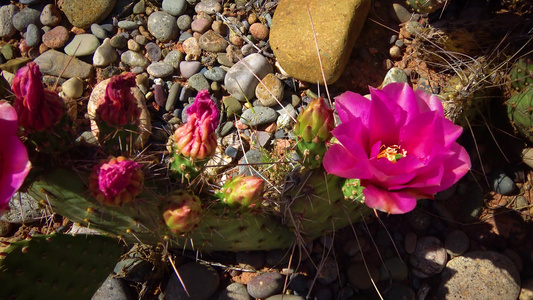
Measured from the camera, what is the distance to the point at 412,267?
199cm

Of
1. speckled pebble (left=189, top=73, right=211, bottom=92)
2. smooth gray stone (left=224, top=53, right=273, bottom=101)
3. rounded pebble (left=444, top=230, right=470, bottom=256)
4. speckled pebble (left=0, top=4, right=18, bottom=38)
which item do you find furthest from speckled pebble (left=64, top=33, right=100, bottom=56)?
rounded pebble (left=444, top=230, right=470, bottom=256)

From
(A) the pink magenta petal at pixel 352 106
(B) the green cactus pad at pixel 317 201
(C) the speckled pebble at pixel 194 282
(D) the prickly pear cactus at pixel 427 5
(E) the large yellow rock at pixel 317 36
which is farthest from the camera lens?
(E) the large yellow rock at pixel 317 36

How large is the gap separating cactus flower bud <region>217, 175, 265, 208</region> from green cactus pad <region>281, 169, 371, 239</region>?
21cm

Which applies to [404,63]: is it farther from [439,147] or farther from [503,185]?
[439,147]

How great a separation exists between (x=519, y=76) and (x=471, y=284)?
3.28 feet

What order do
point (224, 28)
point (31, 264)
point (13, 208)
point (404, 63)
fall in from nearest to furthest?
point (31, 264)
point (13, 208)
point (404, 63)
point (224, 28)

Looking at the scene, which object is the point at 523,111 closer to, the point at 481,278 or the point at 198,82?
the point at 481,278

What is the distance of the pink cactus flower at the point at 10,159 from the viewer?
2.71ft

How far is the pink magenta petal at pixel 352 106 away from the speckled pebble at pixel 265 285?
1.05 m

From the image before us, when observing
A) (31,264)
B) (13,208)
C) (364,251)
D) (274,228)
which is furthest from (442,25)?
(13,208)

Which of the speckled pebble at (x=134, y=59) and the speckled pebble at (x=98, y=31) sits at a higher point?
the speckled pebble at (x=98, y=31)

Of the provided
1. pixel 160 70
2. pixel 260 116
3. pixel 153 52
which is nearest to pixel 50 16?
pixel 153 52

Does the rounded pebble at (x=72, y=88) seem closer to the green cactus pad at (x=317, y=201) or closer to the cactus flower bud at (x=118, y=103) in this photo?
the cactus flower bud at (x=118, y=103)

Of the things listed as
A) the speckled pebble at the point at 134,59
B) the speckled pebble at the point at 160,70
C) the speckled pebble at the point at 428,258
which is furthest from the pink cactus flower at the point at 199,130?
the speckled pebble at the point at 134,59
